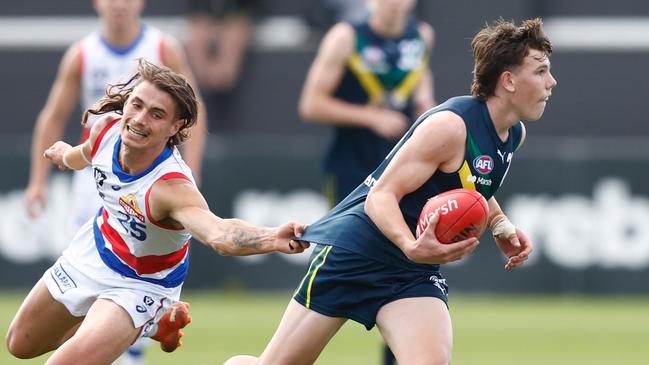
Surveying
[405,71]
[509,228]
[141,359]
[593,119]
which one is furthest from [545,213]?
[509,228]

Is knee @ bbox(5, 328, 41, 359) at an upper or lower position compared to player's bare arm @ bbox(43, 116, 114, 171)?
lower

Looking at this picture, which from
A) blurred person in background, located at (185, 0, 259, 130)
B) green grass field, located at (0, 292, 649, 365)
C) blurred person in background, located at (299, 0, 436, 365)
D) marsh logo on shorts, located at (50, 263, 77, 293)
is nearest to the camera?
marsh logo on shorts, located at (50, 263, 77, 293)

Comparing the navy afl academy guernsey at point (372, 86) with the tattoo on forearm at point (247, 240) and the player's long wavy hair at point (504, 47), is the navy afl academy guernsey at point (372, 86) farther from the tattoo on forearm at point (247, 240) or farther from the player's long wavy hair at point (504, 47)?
the tattoo on forearm at point (247, 240)

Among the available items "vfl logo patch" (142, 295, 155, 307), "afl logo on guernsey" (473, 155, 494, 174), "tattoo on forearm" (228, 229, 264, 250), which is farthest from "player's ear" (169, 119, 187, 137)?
"afl logo on guernsey" (473, 155, 494, 174)

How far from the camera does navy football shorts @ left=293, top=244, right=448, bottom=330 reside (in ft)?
23.4

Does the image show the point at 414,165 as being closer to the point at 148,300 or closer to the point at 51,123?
the point at 148,300

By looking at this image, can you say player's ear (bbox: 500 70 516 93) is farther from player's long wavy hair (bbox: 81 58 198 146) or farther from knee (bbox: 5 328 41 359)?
knee (bbox: 5 328 41 359)

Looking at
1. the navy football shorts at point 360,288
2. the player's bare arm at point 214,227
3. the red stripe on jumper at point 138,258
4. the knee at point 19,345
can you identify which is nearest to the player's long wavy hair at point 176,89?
the player's bare arm at point 214,227

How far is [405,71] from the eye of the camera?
995 cm

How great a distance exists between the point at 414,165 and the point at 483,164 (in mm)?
361

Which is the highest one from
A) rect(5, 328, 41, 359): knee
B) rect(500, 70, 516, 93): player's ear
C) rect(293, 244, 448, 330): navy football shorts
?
rect(500, 70, 516, 93): player's ear

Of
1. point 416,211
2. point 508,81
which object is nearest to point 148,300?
point 416,211

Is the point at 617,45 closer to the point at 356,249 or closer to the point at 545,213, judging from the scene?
the point at 545,213

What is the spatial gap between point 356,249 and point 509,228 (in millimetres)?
799
